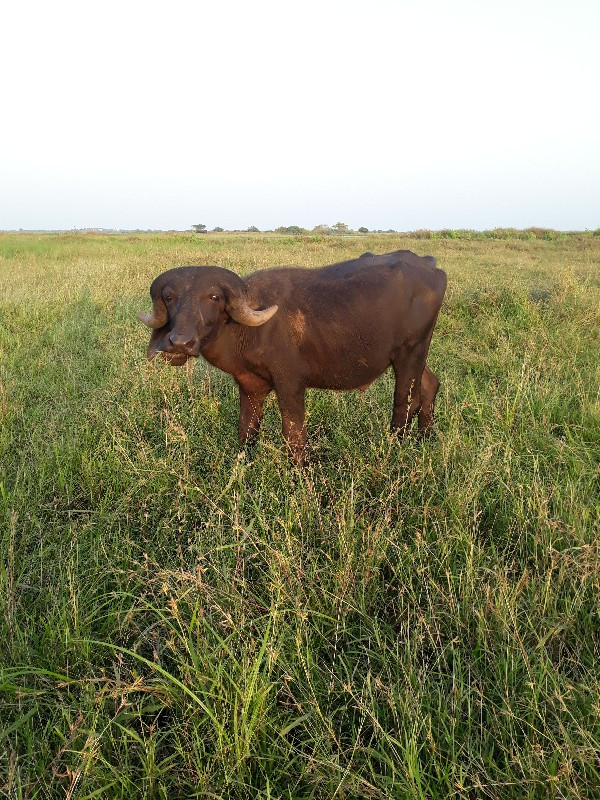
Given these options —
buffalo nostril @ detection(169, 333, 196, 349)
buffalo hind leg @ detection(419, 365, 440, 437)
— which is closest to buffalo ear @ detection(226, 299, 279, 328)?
buffalo nostril @ detection(169, 333, 196, 349)

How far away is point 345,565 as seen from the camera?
230 centimetres

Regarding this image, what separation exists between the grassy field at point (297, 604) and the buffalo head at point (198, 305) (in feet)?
2.47

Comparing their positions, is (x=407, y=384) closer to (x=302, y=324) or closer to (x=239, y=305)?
(x=302, y=324)

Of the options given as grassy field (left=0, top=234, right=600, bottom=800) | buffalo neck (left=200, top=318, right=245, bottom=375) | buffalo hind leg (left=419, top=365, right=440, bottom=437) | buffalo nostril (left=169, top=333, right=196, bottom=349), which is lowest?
grassy field (left=0, top=234, right=600, bottom=800)

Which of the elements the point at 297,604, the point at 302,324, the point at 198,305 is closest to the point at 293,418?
the point at 302,324

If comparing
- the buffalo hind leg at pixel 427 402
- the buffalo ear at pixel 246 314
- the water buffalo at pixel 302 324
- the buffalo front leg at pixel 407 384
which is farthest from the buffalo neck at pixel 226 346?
the buffalo hind leg at pixel 427 402

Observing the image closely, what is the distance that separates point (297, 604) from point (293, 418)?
1.75 metres

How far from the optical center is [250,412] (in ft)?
13.0

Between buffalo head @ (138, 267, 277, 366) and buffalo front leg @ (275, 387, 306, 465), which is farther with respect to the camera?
buffalo front leg @ (275, 387, 306, 465)

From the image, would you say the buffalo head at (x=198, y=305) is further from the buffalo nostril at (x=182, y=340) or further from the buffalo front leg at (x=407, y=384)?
the buffalo front leg at (x=407, y=384)

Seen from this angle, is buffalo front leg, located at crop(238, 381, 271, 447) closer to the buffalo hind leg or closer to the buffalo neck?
the buffalo neck

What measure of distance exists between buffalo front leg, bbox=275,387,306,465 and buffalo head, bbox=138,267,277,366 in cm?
55

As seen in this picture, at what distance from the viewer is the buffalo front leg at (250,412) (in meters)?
3.85

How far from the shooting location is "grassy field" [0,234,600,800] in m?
1.66
